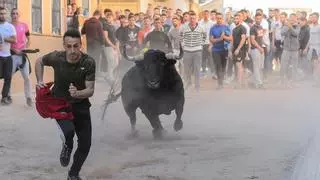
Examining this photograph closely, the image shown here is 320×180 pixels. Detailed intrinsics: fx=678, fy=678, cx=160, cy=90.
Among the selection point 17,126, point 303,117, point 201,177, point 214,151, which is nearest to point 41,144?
point 17,126

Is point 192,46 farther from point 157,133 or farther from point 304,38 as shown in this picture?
point 157,133

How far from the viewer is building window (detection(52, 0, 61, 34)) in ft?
56.1

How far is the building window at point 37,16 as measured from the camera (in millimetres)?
15781

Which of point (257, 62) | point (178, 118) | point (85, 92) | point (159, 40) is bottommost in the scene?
Result: point (178, 118)

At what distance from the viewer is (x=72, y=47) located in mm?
6223

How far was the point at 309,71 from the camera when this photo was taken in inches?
757

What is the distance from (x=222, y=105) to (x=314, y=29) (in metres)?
5.88

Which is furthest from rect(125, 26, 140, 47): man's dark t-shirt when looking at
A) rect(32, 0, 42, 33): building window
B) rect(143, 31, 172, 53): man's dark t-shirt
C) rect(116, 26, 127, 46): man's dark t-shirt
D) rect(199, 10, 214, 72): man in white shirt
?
rect(143, 31, 172, 53): man's dark t-shirt

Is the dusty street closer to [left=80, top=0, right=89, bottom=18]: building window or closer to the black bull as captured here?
the black bull

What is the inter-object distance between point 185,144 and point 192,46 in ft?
23.7

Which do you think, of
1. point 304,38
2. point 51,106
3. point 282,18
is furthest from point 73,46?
point 282,18

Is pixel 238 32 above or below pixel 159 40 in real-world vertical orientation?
above

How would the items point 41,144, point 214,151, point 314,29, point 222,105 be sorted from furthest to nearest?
1. point 314,29
2. point 222,105
3. point 41,144
4. point 214,151

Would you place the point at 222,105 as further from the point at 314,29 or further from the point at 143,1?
the point at 143,1
